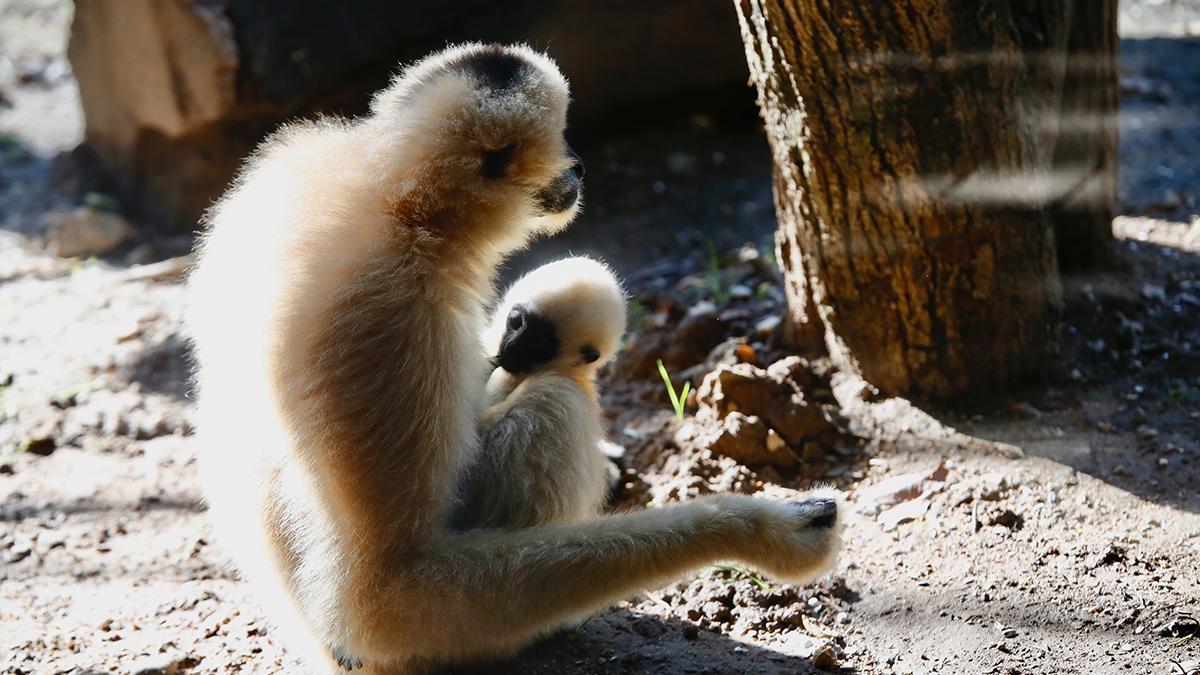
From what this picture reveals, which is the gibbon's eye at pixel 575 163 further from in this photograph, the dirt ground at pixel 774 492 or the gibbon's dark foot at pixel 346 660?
the gibbon's dark foot at pixel 346 660

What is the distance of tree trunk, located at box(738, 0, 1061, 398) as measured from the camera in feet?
11.3

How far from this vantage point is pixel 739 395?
3977 mm

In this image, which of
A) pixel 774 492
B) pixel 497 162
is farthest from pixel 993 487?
pixel 497 162

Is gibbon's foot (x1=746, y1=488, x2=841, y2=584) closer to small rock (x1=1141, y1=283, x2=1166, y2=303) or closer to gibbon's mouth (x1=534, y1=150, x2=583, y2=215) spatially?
gibbon's mouth (x1=534, y1=150, x2=583, y2=215)

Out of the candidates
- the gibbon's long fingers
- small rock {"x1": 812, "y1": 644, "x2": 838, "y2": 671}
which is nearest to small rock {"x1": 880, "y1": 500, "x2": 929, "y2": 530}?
small rock {"x1": 812, "y1": 644, "x2": 838, "y2": 671}

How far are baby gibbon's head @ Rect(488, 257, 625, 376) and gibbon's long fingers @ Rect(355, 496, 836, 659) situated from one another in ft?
2.71

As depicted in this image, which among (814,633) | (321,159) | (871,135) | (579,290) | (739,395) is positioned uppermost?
(321,159)

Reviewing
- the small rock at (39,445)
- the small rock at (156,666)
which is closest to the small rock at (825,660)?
the small rock at (156,666)

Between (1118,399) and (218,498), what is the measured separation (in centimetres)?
313

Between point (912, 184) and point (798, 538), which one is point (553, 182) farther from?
point (912, 184)

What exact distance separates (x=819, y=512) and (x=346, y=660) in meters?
1.28

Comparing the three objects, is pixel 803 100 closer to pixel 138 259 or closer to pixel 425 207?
pixel 425 207

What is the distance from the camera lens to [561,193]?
2961 mm

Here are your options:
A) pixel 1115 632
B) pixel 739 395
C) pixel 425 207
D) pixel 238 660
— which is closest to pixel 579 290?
pixel 739 395
